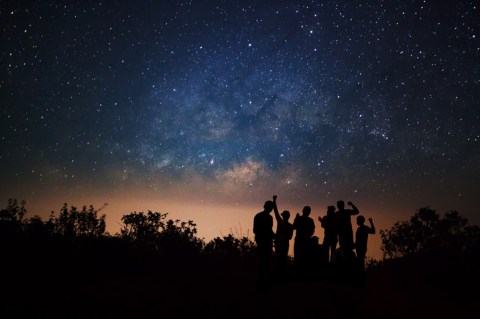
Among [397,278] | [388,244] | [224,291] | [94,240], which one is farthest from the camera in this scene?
[388,244]

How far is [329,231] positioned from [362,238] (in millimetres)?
987

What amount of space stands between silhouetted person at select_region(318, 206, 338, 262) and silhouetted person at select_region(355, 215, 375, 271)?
0.68 metres

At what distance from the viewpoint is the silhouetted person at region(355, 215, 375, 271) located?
9273mm

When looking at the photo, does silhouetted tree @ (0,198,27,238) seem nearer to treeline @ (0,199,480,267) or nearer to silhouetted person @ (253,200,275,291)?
treeline @ (0,199,480,267)

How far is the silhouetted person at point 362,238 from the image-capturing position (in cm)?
927

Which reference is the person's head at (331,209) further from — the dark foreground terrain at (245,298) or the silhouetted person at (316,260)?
the dark foreground terrain at (245,298)

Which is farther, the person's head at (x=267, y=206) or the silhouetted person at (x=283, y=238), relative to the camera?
the silhouetted person at (x=283, y=238)

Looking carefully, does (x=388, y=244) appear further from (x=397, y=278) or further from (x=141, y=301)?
(x=141, y=301)

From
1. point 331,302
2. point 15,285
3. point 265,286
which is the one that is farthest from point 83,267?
point 331,302

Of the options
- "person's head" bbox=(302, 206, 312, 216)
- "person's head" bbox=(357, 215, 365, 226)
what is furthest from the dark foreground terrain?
"person's head" bbox=(302, 206, 312, 216)

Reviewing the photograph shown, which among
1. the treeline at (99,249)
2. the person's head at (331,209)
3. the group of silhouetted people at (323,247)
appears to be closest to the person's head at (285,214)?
the group of silhouetted people at (323,247)

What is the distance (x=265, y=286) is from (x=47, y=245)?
16739mm

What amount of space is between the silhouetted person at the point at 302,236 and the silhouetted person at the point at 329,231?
73cm

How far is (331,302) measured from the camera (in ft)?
25.2
